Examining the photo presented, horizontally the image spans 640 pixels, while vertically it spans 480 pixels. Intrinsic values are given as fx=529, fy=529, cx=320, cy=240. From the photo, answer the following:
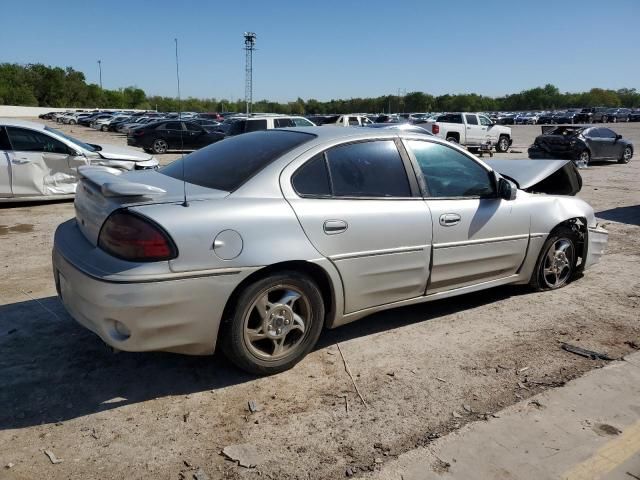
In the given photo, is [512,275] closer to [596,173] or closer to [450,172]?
[450,172]

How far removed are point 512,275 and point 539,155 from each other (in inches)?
619

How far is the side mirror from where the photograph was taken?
446 centimetres

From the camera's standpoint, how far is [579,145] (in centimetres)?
1852

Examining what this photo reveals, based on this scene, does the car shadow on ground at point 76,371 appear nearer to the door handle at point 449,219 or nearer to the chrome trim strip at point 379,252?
the chrome trim strip at point 379,252

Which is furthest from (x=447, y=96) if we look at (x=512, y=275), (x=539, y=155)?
(x=512, y=275)

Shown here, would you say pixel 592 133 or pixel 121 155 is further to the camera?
pixel 592 133

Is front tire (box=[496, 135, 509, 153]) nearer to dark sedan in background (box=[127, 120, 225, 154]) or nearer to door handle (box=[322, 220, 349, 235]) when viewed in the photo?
dark sedan in background (box=[127, 120, 225, 154])

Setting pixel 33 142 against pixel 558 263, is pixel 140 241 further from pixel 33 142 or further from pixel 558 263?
pixel 33 142

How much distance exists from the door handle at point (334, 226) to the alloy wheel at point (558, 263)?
2.51 meters

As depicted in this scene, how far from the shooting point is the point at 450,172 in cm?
430

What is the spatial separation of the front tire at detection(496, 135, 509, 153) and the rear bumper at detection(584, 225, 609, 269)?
20.2 meters

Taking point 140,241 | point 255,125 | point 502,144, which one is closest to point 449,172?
point 140,241

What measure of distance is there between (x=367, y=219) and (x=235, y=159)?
103 cm

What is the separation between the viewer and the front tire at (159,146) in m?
22.7
